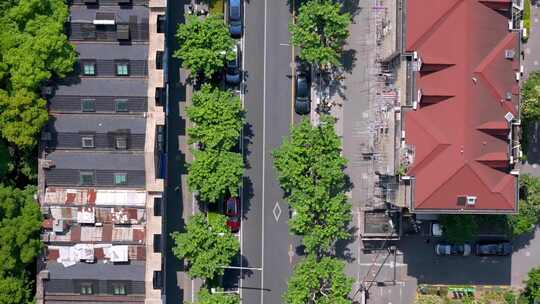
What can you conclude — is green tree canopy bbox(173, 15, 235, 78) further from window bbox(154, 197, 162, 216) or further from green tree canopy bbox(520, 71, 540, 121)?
green tree canopy bbox(520, 71, 540, 121)

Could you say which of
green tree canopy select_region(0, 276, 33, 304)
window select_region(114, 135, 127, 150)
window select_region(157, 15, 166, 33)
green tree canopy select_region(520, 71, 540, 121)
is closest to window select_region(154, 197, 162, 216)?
window select_region(114, 135, 127, 150)

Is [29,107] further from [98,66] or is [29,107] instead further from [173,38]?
[173,38]

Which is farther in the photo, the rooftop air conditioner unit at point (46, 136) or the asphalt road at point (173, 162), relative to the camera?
the asphalt road at point (173, 162)

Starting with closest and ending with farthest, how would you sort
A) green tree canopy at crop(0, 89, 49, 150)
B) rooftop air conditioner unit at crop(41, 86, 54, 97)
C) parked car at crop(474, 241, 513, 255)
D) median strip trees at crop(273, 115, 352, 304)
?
green tree canopy at crop(0, 89, 49, 150), rooftop air conditioner unit at crop(41, 86, 54, 97), median strip trees at crop(273, 115, 352, 304), parked car at crop(474, 241, 513, 255)

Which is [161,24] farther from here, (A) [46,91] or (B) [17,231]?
(B) [17,231]

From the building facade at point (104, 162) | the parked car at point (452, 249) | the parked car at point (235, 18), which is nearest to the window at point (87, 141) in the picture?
the building facade at point (104, 162)

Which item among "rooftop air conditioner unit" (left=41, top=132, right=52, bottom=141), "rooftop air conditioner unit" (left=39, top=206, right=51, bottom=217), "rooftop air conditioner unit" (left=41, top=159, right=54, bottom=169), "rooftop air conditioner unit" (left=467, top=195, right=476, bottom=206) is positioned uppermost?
"rooftop air conditioner unit" (left=41, top=132, right=52, bottom=141)

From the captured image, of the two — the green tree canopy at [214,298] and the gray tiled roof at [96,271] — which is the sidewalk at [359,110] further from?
the gray tiled roof at [96,271]
